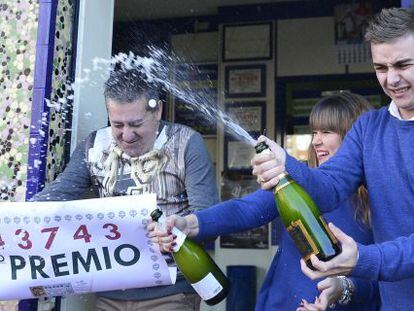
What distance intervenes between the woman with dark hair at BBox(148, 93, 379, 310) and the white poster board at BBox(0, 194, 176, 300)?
21cm

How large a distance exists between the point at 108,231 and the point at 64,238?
0.18 meters

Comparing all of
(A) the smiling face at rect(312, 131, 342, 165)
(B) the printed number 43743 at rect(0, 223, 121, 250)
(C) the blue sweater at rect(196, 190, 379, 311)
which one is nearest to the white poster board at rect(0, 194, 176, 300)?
(B) the printed number 43743 at rect(0, 223, 121, 250)

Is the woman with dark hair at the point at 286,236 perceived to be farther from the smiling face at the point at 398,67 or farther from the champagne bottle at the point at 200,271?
the smiling face at the point at 398,67

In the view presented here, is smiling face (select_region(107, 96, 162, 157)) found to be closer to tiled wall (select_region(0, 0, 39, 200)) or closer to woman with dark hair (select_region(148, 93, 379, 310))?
woman with dark hair (select_region(148, 93, 379, 310))

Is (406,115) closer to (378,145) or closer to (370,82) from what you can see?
(378,145)

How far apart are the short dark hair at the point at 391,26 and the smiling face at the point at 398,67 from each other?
Result: 0.01m

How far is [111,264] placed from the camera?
97.0 inches

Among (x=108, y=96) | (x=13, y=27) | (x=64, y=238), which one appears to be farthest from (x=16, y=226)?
(x=13, y=27)

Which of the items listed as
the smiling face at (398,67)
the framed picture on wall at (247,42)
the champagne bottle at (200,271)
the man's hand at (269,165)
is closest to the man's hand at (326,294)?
the champagne bottle at (200,271)

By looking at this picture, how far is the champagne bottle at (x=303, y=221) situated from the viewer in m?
1.59

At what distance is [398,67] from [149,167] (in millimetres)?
1087

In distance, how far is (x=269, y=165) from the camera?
170 cm

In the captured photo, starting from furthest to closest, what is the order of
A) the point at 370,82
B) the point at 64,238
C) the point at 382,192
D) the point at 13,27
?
the point at 370,82 < the point at 13,27 < the point at 64,238 < the point at 382,192

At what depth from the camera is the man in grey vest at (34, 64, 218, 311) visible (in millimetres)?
2500
